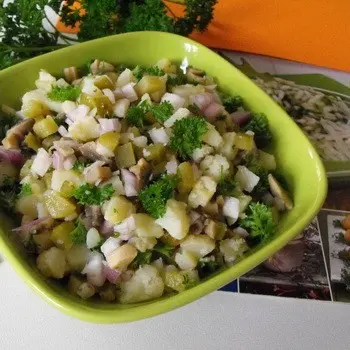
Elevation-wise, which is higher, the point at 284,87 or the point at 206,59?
the point at 206,59

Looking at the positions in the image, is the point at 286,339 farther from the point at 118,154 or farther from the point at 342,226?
the point at 118,154

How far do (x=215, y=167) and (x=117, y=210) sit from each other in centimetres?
24

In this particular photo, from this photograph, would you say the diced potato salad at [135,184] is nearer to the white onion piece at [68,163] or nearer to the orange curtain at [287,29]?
the white onion piece at [68,163]

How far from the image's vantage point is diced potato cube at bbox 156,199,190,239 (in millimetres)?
1047

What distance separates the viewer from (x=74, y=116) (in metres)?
1.21

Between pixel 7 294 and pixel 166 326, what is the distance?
348 mm

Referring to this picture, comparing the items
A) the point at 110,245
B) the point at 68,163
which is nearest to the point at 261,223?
the point at 110,245

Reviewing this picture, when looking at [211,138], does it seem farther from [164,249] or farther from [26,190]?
[26,190]

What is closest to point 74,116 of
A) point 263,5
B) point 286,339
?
point 286,339

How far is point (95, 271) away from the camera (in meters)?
1.04

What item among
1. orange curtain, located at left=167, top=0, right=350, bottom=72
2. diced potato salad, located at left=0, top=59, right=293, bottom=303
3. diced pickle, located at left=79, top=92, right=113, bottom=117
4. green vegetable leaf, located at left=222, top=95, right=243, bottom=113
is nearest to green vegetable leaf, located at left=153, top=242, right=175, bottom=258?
diced potato salad, located at left=0, top=59, right=293, bottom=303

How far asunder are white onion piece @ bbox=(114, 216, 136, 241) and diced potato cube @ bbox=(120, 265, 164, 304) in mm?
77

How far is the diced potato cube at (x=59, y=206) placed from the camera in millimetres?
1071

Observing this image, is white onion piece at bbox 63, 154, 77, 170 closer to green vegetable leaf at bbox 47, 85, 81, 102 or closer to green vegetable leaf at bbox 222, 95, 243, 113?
green vegetable leaf at bbox 47, 85, 81, 102
